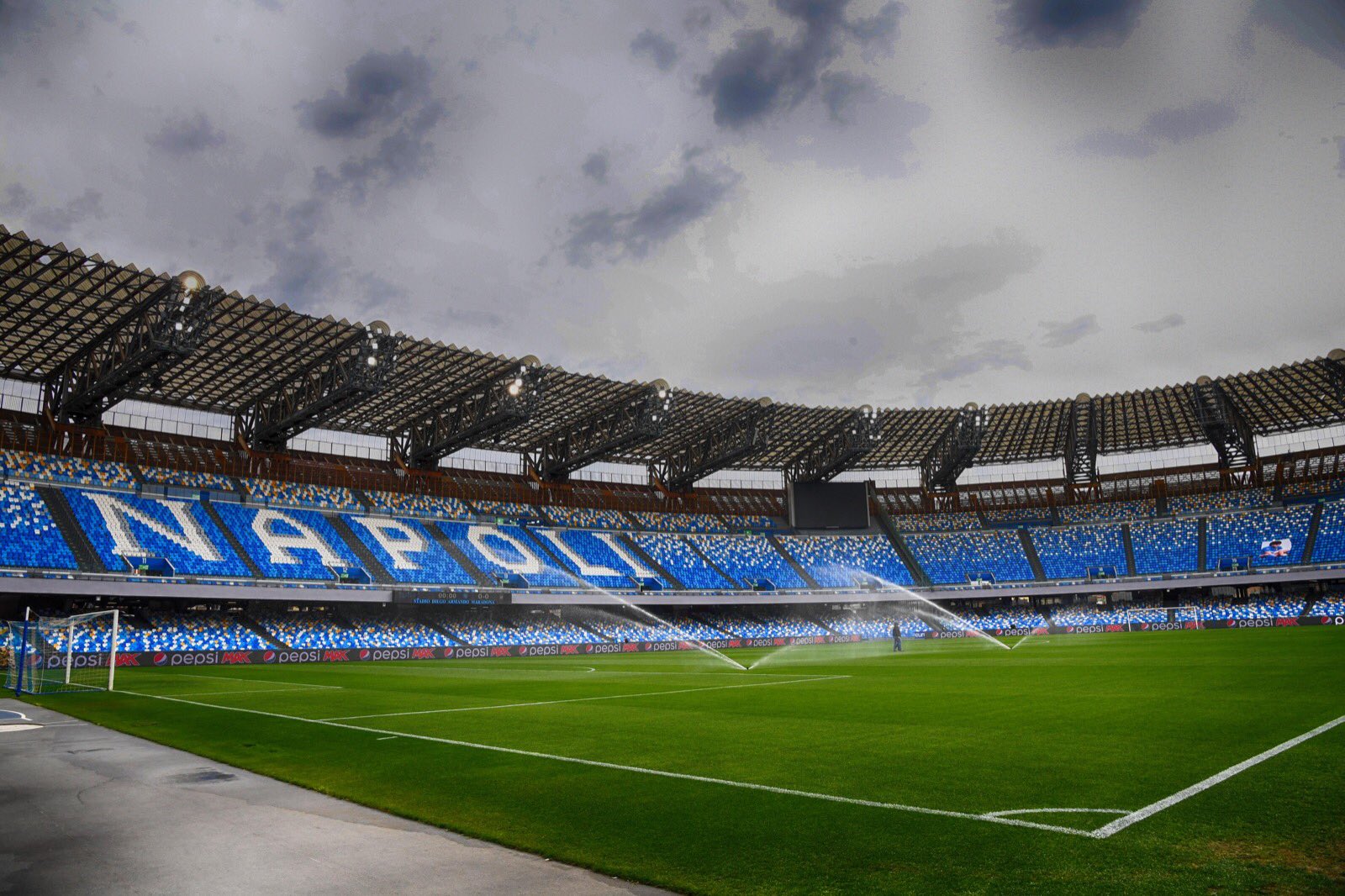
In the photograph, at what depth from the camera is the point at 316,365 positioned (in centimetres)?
4912

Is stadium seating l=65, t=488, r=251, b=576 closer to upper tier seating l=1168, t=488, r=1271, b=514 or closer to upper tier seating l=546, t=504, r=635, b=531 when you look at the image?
upper tier seating l=546, t=504, r=635, b=531

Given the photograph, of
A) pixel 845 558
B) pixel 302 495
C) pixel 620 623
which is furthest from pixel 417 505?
pixel 845 558

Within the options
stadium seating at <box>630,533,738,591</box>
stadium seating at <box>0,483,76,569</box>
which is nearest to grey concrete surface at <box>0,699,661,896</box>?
stadium seating at <box>0,483,76,569</box>

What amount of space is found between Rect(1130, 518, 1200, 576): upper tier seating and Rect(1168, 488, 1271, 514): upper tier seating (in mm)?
1519

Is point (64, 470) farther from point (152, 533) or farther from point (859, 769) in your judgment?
point (859, 769)

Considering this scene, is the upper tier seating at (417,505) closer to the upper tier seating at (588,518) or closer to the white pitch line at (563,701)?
the upper tier seating at (588,518)

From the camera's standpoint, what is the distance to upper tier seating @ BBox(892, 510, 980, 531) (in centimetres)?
8025

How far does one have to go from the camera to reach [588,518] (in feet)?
233

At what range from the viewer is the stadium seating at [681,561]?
66.3 m

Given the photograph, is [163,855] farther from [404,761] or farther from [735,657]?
[735,657]

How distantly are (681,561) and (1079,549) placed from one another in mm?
35073

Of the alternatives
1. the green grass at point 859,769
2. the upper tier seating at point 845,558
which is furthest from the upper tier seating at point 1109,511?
the green grass at point 859,769

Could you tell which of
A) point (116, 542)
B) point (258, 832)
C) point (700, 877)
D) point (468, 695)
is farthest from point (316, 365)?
point (700, 877)

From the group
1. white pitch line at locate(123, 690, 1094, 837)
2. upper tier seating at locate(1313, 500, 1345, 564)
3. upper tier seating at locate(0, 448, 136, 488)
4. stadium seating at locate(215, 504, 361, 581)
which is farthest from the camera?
upper tier seating at locate(1313, 500, 1345, 564)
